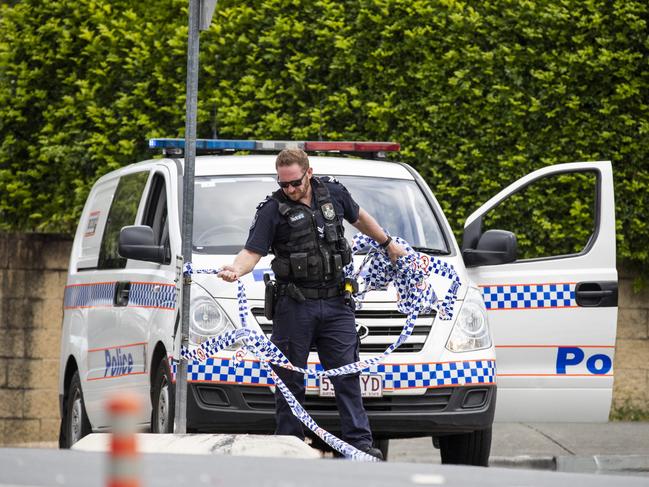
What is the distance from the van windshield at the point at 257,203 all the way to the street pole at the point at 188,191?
0.56 m

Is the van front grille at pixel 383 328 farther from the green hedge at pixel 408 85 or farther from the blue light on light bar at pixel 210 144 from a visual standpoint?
the green hedge at pixel 408 85

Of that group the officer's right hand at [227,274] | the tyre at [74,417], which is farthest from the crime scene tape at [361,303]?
the tyre at [74,417]

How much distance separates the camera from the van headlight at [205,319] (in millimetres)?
7324

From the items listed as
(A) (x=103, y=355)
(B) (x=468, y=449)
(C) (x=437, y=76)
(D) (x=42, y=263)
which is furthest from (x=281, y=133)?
(B) (x=468, y=449)

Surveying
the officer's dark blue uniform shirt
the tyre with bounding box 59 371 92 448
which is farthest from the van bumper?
the tyre with bounding box 59 371 92 448

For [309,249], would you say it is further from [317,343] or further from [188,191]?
[188,191]

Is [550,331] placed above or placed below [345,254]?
below

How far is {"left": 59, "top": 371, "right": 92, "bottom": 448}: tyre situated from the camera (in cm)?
923

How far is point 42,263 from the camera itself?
12.6m

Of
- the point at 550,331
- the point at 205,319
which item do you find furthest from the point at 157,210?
the point at 550,331

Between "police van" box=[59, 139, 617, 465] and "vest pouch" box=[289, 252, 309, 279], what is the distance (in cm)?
40

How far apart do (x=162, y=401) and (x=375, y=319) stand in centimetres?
121

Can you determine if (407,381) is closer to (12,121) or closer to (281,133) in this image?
(281,133)

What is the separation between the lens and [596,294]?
8.37 meters
